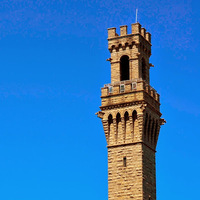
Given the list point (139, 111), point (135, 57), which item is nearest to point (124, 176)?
point (139, 111)

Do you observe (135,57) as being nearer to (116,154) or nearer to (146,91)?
(146,91)

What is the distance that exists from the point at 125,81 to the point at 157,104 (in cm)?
457

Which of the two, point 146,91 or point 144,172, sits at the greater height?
point 146,91

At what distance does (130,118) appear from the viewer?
76.5 metres

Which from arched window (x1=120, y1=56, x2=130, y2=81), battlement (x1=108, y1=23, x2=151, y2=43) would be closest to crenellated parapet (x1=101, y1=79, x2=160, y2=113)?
arched window (x1=120, y1=56, x2=130, y2=81)

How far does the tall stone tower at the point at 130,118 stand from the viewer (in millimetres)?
74438

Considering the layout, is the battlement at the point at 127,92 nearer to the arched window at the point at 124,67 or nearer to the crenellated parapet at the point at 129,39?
the arched window at the point at 124,67

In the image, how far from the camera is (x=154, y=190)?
76625mm

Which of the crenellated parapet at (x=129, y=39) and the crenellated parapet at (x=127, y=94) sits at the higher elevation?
the crenellated parapet at (x=129, y=39)

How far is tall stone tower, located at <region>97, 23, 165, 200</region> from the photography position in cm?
7444

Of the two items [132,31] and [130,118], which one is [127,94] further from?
[132,31]

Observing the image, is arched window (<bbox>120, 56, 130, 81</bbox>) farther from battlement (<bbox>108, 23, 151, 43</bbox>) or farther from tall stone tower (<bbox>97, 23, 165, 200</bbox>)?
battlement (<bbox>108, 23, 151, 43</bbox>)

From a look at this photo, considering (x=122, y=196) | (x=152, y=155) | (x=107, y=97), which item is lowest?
(x=122, y=196)

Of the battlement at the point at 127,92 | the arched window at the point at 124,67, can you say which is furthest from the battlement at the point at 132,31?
the battlement at the point at 127,92
